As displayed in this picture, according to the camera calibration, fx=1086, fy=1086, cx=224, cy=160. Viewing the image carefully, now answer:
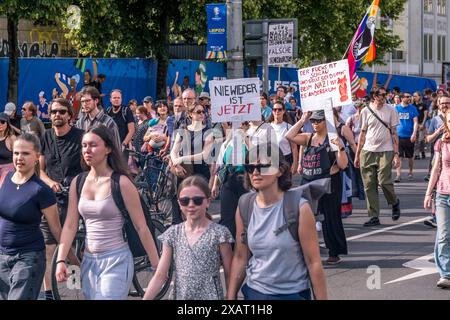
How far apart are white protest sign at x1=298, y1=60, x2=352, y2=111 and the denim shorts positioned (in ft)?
19.3

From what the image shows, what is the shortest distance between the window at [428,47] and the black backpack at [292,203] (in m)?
68.6

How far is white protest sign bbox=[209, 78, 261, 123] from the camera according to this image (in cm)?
1331

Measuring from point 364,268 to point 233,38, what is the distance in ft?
19.4

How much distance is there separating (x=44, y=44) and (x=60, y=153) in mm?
27619

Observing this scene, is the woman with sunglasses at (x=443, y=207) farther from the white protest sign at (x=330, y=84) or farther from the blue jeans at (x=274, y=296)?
the blue jeans at (x=274, y=296)

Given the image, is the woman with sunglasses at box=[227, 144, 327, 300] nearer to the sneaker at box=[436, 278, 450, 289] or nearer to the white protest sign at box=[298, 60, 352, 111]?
the sneaker at box=[436, 278, 450, 289]

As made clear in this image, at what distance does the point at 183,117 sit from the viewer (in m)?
12.9

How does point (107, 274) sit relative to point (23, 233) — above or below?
below

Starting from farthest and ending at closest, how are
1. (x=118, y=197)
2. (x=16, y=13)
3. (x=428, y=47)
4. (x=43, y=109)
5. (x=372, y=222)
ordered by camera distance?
(x=428, y=47) < (x=16, y=13) < (x=43, y=109) < (x=372, y=222) < (x=118, y=197)

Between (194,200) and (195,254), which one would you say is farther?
(194,200)

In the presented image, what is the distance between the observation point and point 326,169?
451 inches

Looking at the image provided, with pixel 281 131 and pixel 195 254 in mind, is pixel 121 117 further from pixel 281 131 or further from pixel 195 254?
pixel 195 254

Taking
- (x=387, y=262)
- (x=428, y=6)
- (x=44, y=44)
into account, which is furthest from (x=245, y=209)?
(x=428, y=6)
